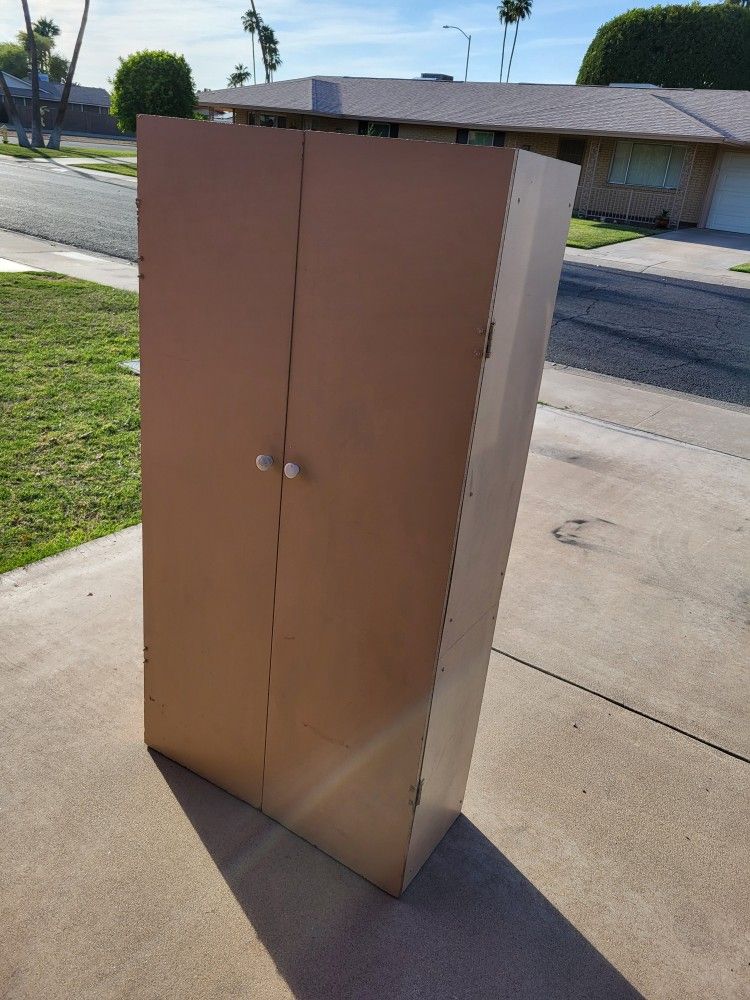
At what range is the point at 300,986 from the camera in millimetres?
2096

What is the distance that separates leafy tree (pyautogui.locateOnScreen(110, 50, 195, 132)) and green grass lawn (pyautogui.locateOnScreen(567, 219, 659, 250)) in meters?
23.1

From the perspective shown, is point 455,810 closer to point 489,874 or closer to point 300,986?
point 489,874

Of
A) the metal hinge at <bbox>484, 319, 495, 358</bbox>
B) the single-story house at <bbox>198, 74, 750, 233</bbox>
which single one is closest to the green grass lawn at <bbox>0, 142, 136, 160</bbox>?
the single-story house at <bbox>198, 74, 750, 233</bbox>

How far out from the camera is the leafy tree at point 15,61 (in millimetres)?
83375

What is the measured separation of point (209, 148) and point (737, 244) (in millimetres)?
Result: 23355

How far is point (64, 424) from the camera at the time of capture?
5684 mm

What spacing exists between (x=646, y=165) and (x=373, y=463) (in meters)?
27.1

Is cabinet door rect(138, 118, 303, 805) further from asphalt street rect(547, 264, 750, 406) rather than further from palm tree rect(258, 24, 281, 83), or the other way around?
palm tree rect(258, 24, 281, 83)

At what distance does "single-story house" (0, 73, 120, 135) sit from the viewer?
54688mm

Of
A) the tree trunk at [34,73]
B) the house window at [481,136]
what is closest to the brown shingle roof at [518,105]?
the house window at [481,136]

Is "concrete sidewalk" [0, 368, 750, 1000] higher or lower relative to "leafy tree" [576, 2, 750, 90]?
lower

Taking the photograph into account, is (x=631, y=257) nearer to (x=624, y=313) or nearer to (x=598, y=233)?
(x=598, y=233)

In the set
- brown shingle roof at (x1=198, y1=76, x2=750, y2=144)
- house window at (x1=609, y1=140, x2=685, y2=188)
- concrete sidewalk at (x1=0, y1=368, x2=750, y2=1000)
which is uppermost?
brown shingle roof at (x1=198, y1=76, x2=750, y2=144)

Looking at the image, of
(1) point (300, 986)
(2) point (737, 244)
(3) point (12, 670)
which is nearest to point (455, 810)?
(1) point (300, 986)
